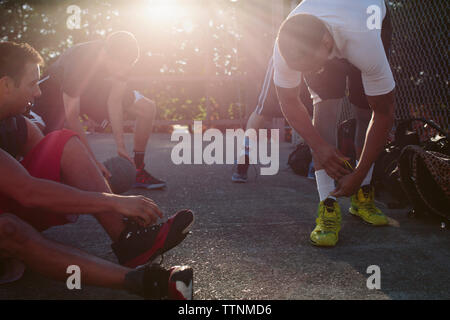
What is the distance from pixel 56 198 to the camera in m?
1.49

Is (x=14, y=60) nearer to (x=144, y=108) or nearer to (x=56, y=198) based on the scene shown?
(x=56, y=198)

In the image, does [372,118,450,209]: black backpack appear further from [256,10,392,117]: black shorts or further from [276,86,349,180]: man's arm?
[276,86,349,180]: man's arm

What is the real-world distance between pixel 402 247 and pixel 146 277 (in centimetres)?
141

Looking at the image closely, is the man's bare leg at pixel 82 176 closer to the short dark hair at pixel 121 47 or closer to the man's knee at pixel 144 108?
the short dark hair at pixel 121 47

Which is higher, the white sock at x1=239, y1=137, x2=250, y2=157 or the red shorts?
the red shorts

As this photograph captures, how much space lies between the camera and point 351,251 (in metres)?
2.13

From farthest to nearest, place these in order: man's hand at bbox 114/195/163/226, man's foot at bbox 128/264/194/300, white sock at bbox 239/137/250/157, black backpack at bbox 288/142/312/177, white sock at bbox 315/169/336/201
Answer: black backpack at bbox 288/142/312/177 → white sock at bbox 239/137/250/157 → white sock at bbox 315/169/336/201 → man's hand at bbox 114/195/163/226 → man's foot at bbox 128/264/194/300

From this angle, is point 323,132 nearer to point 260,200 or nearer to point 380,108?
point 380,108

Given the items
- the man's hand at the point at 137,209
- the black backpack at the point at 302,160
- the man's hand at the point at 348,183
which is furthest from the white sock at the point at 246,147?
the man's hand at the point at 137,209

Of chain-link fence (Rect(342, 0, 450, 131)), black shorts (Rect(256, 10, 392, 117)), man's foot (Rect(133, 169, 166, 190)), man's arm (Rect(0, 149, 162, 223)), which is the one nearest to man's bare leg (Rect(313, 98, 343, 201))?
black shorts (Rect(256, 10, 392, 117))

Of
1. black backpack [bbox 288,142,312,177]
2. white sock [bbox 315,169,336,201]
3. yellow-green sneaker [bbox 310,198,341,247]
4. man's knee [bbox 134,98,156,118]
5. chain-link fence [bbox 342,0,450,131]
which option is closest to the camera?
yellow-green sneaker [bbox 310,198,341,247]

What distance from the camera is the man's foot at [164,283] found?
1.43 metres

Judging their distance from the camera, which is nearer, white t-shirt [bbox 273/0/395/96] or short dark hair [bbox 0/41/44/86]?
short dark hair [bbox 0/41/44/86]

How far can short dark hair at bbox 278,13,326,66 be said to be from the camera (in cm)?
Answer: 181
